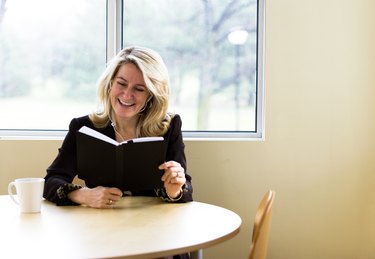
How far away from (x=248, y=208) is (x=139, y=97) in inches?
32.1

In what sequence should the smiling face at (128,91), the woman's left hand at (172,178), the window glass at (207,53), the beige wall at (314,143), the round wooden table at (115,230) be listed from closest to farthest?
the round wooden table at (115,230) → the woman's left hand at (172,178) → the smiling face at (128,91) → the beige wall at (314,143) → the window glass at (207,53)

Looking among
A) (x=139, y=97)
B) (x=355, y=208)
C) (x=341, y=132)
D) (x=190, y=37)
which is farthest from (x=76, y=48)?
(x=355, y=208)

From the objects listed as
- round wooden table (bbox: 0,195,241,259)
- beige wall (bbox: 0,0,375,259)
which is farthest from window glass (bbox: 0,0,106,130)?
round wooden table (bbox: 0,195,241,259)

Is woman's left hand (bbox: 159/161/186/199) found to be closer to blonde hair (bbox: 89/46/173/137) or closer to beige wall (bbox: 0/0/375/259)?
blonde hair (bbox: 89/46/173/137)

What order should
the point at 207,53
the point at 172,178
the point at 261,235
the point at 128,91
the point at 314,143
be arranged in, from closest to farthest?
the point at 261,235 → the point at 172,178 → the point at 128,91 → the point at 314,143 → the point at 207,53

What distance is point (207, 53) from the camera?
255 centimetres

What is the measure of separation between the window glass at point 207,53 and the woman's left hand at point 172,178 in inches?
34.4

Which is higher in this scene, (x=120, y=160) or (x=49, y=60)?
(x=49, y=60)

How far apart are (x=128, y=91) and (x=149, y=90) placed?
0.09 m

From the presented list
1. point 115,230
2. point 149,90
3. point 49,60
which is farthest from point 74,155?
point 49,60

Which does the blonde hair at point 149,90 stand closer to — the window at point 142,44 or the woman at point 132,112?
the woman at point 132,112

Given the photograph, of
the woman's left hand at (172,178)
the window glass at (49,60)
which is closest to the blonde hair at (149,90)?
the woman's left hand at (172,178)

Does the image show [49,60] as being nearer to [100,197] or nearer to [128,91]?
[128,91]

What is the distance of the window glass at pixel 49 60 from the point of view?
2604 millimetres
